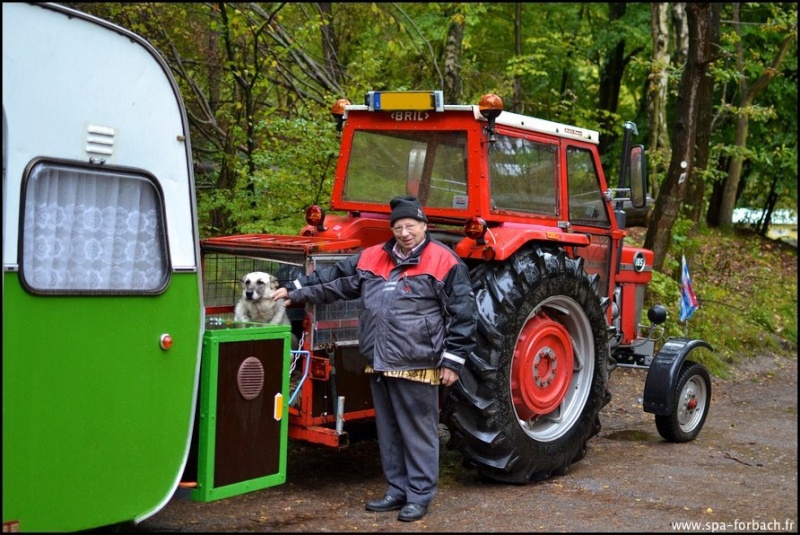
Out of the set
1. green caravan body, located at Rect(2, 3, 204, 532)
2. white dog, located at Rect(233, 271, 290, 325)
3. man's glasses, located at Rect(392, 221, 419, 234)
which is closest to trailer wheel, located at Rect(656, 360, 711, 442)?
man's glasses, located at Rect(392, 221, 419, 234)

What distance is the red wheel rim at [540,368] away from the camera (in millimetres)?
6535

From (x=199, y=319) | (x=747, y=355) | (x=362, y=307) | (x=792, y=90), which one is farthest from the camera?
(x=792, y=90)

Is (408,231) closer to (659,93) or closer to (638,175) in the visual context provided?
(638,175)

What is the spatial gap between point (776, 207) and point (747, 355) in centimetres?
1407

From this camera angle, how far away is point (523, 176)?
6871 mm

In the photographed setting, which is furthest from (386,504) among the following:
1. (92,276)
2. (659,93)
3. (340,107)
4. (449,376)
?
(659,93)

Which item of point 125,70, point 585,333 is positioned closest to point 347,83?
point 585,333

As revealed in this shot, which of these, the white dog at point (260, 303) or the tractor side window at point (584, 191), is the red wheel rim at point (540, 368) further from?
the white dog at point (260, 303)

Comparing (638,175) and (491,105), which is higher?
(491,105)

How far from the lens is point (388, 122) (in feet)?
22.9

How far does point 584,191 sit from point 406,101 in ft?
5.68

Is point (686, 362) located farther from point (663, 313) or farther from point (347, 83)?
point (347, 83)

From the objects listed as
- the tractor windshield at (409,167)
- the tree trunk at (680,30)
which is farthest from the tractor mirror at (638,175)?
the tree trunk at (680,30)

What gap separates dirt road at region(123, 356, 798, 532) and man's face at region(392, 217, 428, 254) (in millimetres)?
1591
